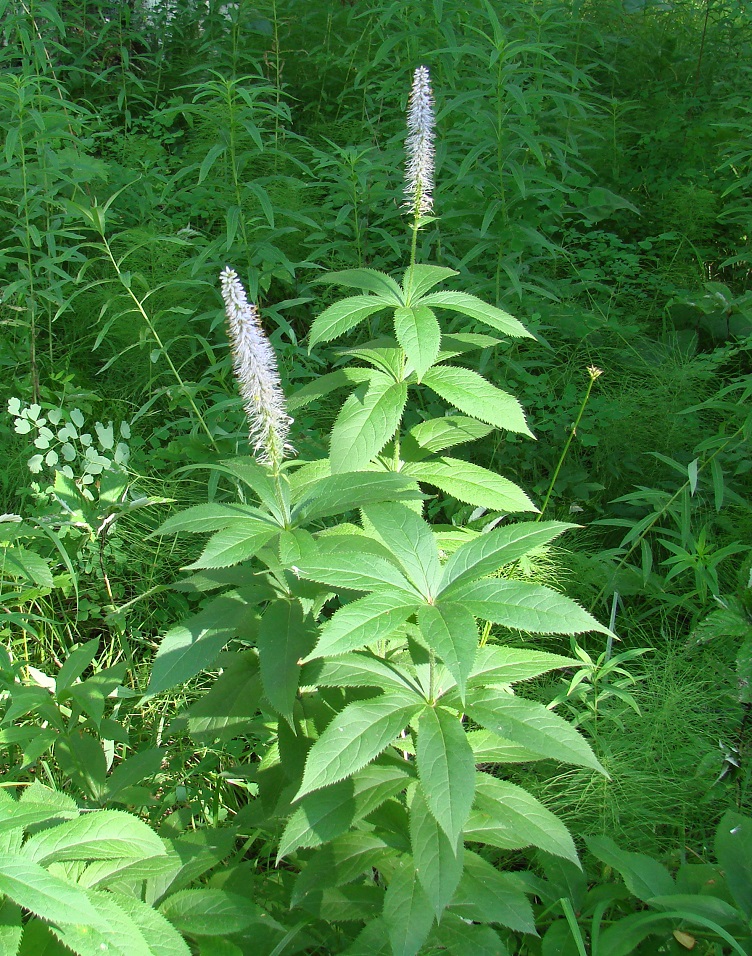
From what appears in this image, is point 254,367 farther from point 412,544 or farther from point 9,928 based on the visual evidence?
point 9,928

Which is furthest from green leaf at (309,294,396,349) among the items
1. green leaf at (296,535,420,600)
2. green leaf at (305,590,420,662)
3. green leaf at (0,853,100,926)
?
green leaf at (0,853,100,926)

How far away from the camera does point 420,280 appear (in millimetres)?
2006

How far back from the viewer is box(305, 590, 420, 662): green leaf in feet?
4.45

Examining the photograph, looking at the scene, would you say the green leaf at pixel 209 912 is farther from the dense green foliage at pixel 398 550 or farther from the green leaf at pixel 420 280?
the green leaf at pixel 420 280

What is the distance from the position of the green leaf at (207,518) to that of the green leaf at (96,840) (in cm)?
53

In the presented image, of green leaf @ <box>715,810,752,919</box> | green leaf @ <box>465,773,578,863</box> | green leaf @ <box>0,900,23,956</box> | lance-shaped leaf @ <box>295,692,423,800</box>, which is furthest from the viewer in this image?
green leaf @ <box>715,810,752,919</box>

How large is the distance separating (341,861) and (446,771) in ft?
1.29

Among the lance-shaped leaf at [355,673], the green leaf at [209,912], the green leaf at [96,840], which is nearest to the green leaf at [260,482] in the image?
the lance-shaped leaf at [355,673]

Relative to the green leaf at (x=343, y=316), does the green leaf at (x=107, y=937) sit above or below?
below

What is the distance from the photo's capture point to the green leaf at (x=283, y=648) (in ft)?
5.04

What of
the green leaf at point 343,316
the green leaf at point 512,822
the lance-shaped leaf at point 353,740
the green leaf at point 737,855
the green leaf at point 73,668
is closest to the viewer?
the lance-shaped leaf at point 353,740

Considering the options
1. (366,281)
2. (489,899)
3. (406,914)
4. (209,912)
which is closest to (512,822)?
(489,899)

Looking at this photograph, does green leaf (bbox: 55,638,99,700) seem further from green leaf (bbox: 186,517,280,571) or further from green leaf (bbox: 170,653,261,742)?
green leaf (bbox: 186,517,280,571)

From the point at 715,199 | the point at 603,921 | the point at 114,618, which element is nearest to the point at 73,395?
the point at 114,618
